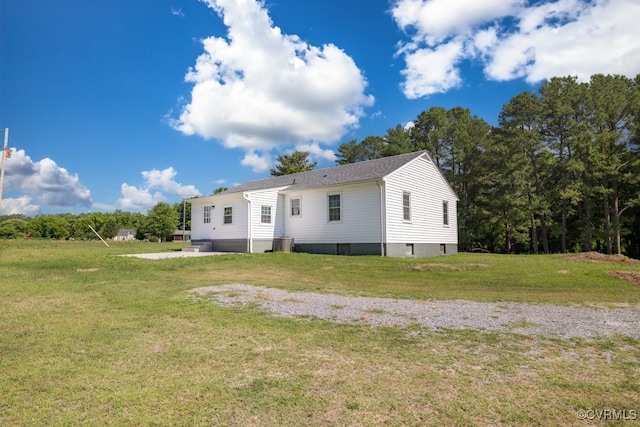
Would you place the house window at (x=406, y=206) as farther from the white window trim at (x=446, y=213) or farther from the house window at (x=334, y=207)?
the white window trim at (x=446, y=213)

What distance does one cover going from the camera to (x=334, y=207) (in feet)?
61.8

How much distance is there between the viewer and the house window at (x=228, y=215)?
20.4 m

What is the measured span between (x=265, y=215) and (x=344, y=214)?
447 cm

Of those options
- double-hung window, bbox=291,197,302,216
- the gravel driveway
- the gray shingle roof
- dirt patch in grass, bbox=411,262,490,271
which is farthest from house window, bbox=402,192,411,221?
the gravel driveway

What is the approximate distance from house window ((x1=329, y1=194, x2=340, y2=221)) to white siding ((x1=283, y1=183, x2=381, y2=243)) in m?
0.17

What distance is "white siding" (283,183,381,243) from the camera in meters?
17.5

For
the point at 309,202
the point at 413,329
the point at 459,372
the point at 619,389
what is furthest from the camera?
the point at 309,202

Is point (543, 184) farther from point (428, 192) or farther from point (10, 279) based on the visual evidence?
point (10, 279)

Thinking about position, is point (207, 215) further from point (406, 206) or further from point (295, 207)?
point (406, 206)

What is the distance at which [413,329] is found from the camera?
5160 mm

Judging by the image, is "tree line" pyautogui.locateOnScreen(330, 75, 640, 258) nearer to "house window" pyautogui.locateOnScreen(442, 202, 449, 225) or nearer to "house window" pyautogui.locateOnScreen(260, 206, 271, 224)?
"house window" pyautogui.locateOnScreen(442, 202, 449, 225)

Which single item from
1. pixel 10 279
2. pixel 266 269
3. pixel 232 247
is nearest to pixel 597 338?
pixel 266 269

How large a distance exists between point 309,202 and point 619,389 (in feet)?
56.1

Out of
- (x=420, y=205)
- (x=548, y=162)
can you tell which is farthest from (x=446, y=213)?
(x=548, y=162)
